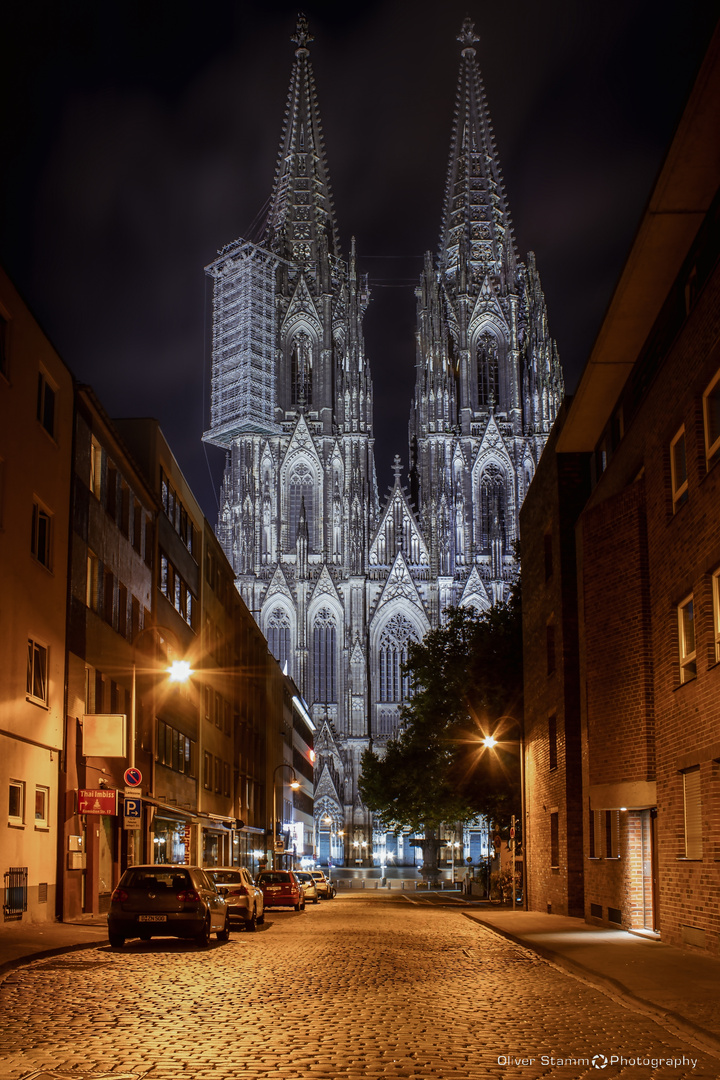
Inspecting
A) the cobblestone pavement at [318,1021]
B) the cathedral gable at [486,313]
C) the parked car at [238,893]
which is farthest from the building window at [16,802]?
the cathedral gable at [486,313]

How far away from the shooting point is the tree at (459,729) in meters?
42.5

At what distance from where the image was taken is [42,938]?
18359 mm

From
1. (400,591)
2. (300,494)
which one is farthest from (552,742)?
(300,494)

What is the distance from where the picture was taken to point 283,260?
337 feet

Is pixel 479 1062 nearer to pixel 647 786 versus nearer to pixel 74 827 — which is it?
pixel 647 786

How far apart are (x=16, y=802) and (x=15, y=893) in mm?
1503

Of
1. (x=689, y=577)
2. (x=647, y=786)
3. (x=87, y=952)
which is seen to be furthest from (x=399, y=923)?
(x=689, y=577)

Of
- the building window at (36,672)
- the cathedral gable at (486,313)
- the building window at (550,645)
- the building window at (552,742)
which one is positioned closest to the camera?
the building window at (36,672)

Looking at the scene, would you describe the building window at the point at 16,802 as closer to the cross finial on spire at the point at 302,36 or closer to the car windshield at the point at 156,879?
the car windshield at the point at 156,879

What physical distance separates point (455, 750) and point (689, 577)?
31039 mm

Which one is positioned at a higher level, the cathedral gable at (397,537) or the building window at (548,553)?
the cathedral gable at (397,537)

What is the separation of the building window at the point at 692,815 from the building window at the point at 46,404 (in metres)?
13.1

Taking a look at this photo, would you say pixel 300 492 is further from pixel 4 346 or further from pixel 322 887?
pixel 4 346

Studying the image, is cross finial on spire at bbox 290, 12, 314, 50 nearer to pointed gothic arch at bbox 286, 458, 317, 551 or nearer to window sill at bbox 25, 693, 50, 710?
pointed gothic arch at bbox 286, 458, 317, 551
